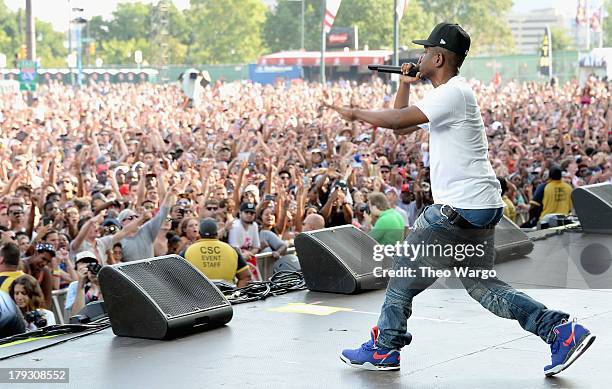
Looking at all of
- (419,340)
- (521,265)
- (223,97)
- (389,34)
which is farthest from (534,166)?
(389,34)

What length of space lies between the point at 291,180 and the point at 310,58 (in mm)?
55505

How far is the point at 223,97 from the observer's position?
118 ft

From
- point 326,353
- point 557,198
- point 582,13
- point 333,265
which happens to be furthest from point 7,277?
point 582,13

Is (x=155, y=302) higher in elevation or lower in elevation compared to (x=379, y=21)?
lower

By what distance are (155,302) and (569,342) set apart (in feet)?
8.19

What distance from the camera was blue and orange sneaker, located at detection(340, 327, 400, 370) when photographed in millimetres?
5418

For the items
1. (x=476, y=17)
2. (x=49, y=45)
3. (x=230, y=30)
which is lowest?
(x=49, y=45)

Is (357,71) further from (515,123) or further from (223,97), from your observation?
(515,123)

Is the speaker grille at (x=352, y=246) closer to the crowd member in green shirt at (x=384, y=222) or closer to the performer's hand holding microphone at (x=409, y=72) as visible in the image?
the crowd member in green shirt at (x=384, y=222)

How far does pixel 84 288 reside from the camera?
27.5ft

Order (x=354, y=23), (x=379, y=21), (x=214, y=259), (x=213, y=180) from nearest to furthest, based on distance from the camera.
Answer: (x=214, y=259), (x=213, y=180), (x=379, y=21), (x=354, y=23)

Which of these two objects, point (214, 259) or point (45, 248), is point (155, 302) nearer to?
point (214, 259)

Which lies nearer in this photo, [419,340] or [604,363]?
[604,363]

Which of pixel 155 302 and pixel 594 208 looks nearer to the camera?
pixel 155 302
